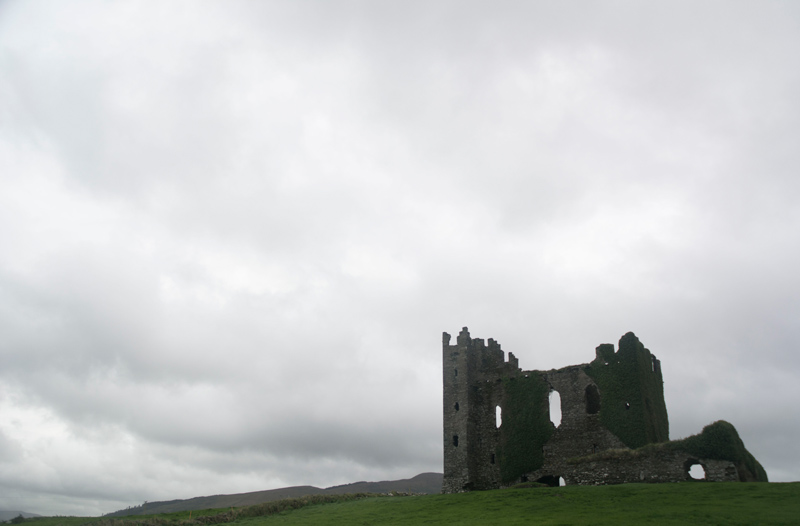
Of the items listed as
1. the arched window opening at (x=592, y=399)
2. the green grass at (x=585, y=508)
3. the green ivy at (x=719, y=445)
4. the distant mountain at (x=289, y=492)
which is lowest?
the distant mountain at (x=289, y=492)

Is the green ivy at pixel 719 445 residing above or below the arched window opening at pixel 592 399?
below

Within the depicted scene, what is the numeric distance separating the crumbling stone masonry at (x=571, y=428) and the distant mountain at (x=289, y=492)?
51151mm

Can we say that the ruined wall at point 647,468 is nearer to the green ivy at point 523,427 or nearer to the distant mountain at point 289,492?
the green ivy at point 523,427

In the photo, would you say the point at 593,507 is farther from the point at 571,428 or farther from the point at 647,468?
the point at 571,428

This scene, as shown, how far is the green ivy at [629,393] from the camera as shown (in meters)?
45.0

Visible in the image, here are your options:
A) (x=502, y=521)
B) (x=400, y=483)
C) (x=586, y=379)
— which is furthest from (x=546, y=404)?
(x=400, y=483)

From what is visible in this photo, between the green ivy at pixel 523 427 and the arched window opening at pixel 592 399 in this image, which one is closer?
the arched window opening at pixel 592 399

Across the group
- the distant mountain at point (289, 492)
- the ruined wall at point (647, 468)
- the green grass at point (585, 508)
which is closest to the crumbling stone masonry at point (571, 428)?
the ruined wall at point (647, 468)

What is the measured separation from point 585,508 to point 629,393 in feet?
56.5

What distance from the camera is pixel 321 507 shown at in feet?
153

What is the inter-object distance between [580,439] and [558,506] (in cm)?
1519

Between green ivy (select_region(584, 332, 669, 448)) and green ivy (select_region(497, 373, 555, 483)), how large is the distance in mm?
5065

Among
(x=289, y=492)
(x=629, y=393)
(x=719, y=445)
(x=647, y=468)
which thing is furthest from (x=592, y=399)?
(x=289, y=492)

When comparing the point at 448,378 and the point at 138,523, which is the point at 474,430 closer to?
the point at 448,378
